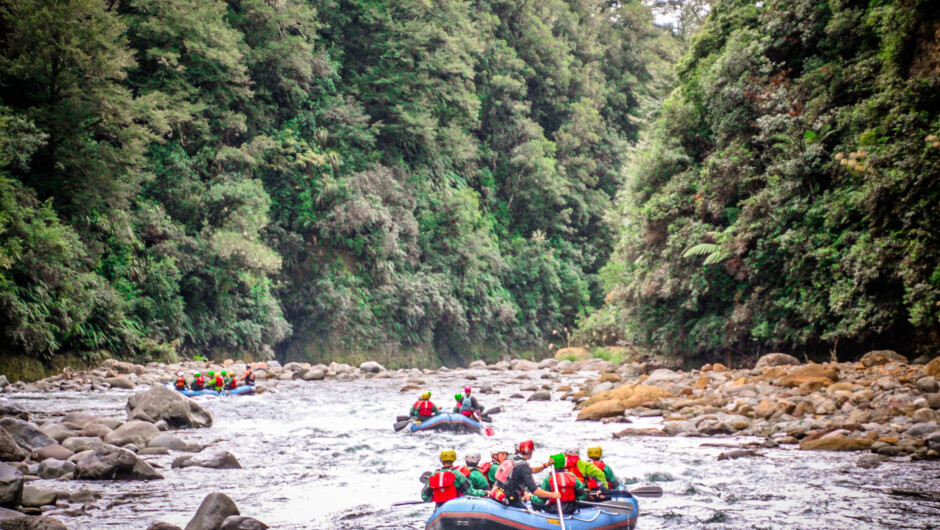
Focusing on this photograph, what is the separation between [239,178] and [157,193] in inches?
105

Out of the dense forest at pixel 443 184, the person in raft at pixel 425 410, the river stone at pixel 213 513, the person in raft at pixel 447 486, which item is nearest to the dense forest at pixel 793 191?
the dense forest at pixel 443 184

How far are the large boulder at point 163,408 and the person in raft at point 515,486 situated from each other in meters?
7.48

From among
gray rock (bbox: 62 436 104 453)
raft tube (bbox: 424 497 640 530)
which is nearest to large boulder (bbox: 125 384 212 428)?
gray rock (bbox: 62 436 104 453)

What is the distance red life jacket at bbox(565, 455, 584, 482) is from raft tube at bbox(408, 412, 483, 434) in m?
5.87

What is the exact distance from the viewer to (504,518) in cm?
648

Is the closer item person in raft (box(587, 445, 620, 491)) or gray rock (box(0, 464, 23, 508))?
gray rock (box(0, 464, 23, 508))

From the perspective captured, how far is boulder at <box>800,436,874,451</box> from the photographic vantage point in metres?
9.25

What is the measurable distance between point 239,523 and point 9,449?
415 cm

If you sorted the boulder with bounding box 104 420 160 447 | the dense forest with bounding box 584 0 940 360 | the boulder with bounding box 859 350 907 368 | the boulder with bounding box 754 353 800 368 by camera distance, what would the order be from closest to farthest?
the boulder with bounding box 104 420 160 447, the dense forest with bounding box 584 0 940 360, the boulder with bounding box 859 350 907 368, the boulder with bounding box 754 353 800 368

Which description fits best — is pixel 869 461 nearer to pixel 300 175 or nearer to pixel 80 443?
pixel 80 443

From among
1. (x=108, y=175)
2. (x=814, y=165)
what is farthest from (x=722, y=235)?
(x=108, y=175)

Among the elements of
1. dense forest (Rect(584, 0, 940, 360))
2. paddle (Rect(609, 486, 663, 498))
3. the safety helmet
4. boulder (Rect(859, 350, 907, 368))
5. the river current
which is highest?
dense forest (Rect(584, 0, 940, 360))

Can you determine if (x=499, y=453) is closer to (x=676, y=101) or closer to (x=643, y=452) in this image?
(x=643, y=452)

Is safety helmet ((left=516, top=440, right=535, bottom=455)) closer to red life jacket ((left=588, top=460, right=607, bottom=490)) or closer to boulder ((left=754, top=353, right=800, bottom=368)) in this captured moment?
red life jacket ((left=588, top=460, right=607, bottom=490))
